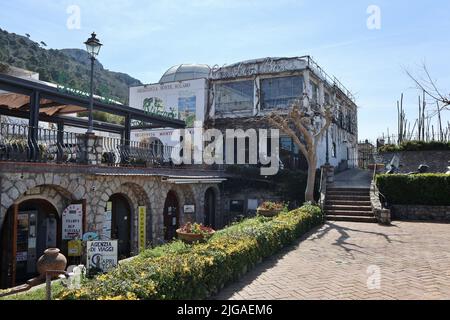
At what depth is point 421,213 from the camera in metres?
15.2

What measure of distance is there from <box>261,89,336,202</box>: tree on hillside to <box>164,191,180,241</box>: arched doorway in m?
6.00

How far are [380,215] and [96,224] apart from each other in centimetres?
1093

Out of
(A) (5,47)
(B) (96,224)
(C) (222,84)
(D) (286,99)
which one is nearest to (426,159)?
(D) (286,99)

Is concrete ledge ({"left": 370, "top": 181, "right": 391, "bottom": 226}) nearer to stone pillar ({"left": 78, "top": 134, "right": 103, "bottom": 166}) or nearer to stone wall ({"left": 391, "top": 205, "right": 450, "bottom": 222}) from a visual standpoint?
stone wall ({"left": 391, "top": 205, "right": 450, "bottom": 222})

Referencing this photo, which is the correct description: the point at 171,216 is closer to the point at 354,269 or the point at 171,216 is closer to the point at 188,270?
the point at 354,269

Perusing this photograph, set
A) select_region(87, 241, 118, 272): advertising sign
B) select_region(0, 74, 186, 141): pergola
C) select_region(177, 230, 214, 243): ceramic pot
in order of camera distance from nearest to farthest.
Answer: select_region(87, 241, 118, 272): advertising sign, select_region(177, 230, 214, 243): ceramic pot, select_region(0, 74, 186, 141): pergola

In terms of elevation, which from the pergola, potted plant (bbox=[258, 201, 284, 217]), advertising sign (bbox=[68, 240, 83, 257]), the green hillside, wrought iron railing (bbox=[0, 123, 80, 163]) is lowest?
advertising sign (bbox=[68, 240, 83, 257])

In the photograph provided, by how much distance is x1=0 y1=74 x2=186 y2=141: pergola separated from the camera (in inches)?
394

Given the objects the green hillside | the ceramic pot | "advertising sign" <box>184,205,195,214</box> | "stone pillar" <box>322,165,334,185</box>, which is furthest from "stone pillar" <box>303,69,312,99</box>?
the green hillside

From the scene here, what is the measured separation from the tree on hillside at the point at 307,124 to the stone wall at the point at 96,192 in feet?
17.7

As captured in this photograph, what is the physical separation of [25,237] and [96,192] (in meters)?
2.27

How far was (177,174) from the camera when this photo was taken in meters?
15.1

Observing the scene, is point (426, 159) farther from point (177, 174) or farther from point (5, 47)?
point (5, 47)

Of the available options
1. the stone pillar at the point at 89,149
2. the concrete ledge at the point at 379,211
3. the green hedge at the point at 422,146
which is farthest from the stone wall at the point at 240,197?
the green hedge at the point at 422,146
